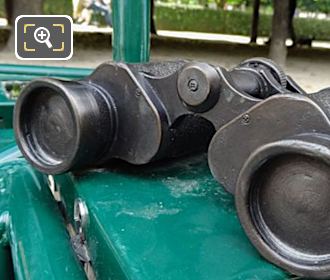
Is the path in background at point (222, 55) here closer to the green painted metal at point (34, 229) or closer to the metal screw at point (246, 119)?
the green painted metal at point (34, 229)

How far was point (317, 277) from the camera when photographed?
1.31ft

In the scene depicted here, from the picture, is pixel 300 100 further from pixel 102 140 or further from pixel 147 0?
pixel 147 0

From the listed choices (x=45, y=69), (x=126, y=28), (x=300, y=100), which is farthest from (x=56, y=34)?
(x=300, y=100)

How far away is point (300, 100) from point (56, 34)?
27.5 inches

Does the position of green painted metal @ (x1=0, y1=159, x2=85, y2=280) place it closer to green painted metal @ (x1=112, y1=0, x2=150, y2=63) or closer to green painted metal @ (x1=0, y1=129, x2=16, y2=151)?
green painted metal @ (x1=0, y1=129, x2=16, y2=151)

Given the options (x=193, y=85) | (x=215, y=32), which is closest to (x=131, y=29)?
(x=193, y=85)

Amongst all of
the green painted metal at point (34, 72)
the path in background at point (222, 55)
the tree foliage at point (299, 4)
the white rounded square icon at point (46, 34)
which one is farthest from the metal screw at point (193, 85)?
the tree foliage at point (299, 4)

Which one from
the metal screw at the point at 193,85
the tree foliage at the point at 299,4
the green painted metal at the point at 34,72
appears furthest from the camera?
the tree foliage at the point at 299,4

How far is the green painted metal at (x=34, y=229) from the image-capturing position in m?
0.55

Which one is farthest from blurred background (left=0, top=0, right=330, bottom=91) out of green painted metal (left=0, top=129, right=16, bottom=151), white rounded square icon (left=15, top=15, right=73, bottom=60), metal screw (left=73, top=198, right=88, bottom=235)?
metal screw (left=73, top=198, right=88, bottom=235)

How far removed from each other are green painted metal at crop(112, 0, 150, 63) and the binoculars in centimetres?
34

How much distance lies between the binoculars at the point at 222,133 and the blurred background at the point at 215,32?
83 centimetres

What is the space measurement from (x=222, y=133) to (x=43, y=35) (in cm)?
63

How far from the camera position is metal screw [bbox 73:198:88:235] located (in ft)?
1.77
